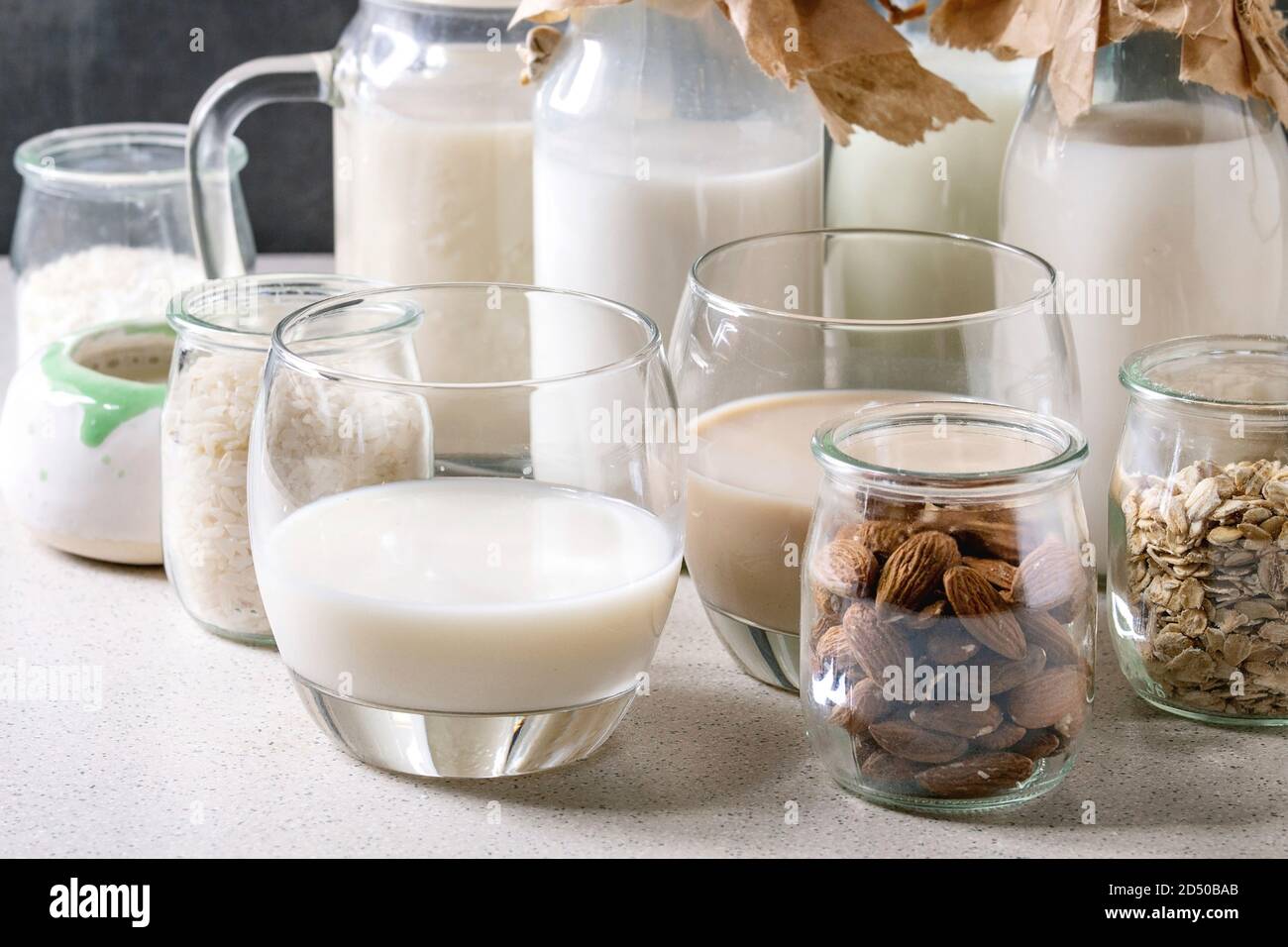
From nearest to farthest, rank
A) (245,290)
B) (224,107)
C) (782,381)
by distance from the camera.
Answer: (782,381)
(245,290)
(224,107)

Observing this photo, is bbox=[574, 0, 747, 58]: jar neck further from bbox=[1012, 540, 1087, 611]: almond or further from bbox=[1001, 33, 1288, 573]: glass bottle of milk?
bbox=[1012, 540, 1087, 611]: almond

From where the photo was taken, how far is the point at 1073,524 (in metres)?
0.61

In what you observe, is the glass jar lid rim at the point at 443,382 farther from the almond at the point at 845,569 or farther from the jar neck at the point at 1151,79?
the jar neck at the point at 1151,79

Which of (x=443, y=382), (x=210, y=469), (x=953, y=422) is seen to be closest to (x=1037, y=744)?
(x=953, y=422)

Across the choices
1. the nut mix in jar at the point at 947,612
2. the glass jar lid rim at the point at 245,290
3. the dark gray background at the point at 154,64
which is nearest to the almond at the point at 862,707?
the nut mix in jar at the point at 947,612

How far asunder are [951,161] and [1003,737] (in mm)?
396

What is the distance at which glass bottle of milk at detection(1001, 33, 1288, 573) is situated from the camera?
2.47ft

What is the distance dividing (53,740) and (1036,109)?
1.67 ft

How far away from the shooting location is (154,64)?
1.35 metres

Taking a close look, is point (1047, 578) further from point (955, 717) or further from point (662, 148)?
point (662, 148)

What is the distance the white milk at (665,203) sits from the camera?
0.77 metres
